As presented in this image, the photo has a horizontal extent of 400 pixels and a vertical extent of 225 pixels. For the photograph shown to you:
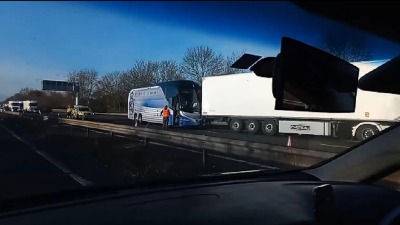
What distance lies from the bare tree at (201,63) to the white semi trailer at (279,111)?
93 mm

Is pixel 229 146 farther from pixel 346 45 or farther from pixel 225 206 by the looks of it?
pixel 346 45

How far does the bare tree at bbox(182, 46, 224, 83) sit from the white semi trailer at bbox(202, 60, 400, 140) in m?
0.09

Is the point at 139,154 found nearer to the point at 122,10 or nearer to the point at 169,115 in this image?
the point at 169,115

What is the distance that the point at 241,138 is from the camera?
3945 mm

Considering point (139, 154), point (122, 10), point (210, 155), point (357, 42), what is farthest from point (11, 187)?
point (357, 42)

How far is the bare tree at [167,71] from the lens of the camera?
2666 mm

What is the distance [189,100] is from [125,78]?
0.64 m

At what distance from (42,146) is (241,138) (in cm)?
152

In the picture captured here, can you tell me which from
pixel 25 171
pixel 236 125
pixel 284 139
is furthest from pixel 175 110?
pixel 284 139

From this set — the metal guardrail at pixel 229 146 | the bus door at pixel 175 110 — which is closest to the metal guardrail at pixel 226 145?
the metal guardrail at pixel 229 146

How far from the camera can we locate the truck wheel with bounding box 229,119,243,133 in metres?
4.09

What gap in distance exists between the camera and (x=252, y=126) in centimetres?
442

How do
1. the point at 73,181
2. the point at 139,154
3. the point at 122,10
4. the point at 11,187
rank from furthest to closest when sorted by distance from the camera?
1. the point at 139,154
2. the point at 73,181
3. the point at 11,187
4. the point at 122,10

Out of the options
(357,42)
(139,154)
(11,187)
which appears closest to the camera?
(357,42)
